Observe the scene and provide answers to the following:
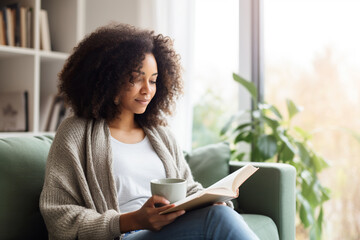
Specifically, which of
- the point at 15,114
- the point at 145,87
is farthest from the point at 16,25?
the point at 145,87

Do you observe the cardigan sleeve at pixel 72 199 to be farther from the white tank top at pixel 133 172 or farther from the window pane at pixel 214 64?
the window pane at pixel 214 64

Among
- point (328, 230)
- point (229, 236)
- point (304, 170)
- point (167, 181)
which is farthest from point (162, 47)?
point (328, 230)

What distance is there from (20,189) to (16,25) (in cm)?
128

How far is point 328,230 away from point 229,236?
164cm

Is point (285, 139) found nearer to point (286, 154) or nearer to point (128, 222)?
point (286, 154)

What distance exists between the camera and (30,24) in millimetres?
2480

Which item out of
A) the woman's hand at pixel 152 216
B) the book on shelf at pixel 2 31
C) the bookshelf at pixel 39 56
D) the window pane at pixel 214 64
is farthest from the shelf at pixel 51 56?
the woman's hand at pixel 152 216

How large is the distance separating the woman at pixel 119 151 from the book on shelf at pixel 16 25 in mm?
1038

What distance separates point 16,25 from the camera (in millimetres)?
2420

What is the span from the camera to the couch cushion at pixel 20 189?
4.66 ft

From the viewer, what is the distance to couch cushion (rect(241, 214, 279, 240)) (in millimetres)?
1549

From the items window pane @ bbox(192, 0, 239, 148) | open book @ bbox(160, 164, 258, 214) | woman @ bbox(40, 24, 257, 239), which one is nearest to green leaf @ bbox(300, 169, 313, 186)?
window pane @ bbox(192, 0, 239, 148)

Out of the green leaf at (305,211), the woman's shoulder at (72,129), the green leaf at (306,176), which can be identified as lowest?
the green leaf at (305,211)

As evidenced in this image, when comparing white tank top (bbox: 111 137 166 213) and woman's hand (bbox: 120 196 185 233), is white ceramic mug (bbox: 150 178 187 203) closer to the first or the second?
woman's hand (bbox: 120 196 185 233)
